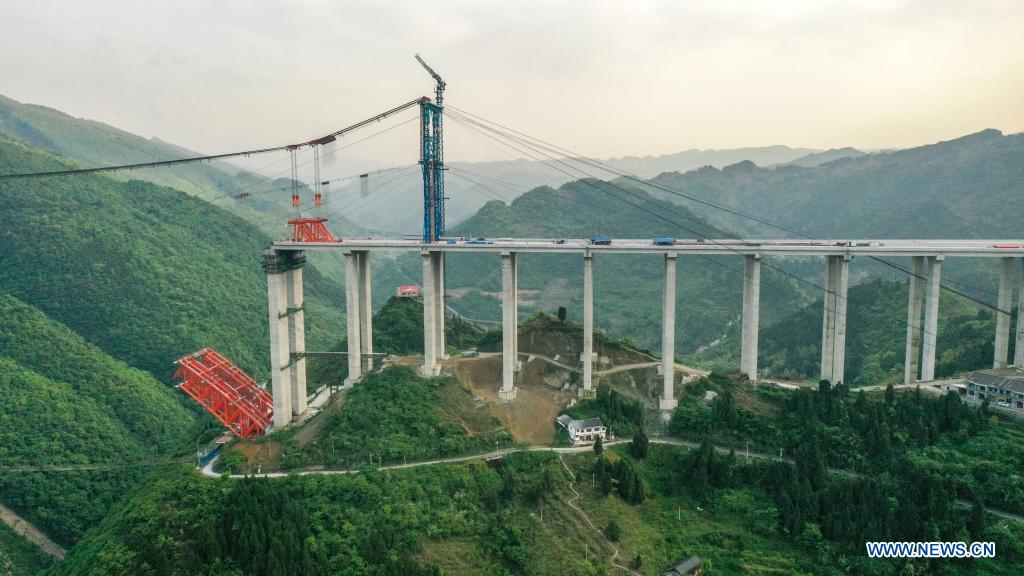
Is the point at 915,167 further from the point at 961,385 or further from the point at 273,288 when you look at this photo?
the point at 273,288

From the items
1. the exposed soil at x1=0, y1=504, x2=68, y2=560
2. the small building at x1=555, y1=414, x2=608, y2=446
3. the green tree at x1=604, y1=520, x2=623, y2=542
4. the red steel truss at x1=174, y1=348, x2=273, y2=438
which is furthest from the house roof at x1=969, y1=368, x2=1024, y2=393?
the exposed soil at x1=0, y1=504, x2=68, y2=560

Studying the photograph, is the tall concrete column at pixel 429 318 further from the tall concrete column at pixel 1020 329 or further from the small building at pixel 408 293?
the tall concrete column at pixel 1020 329

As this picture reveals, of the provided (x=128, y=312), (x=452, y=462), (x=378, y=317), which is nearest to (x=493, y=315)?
(x=378, y=317)

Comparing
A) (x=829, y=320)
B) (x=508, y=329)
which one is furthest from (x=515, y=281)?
(x=829, y=320)

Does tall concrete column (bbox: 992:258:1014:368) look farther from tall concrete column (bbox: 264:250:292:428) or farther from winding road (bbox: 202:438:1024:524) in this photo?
tall concrete column (bbox: 264:250:292:428)

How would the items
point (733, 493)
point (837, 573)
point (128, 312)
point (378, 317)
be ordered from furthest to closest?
point (128, 312) → point (378, 317) → point (733, 493) → point (837, 573)

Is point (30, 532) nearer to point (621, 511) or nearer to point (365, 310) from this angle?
point (365, 310)
